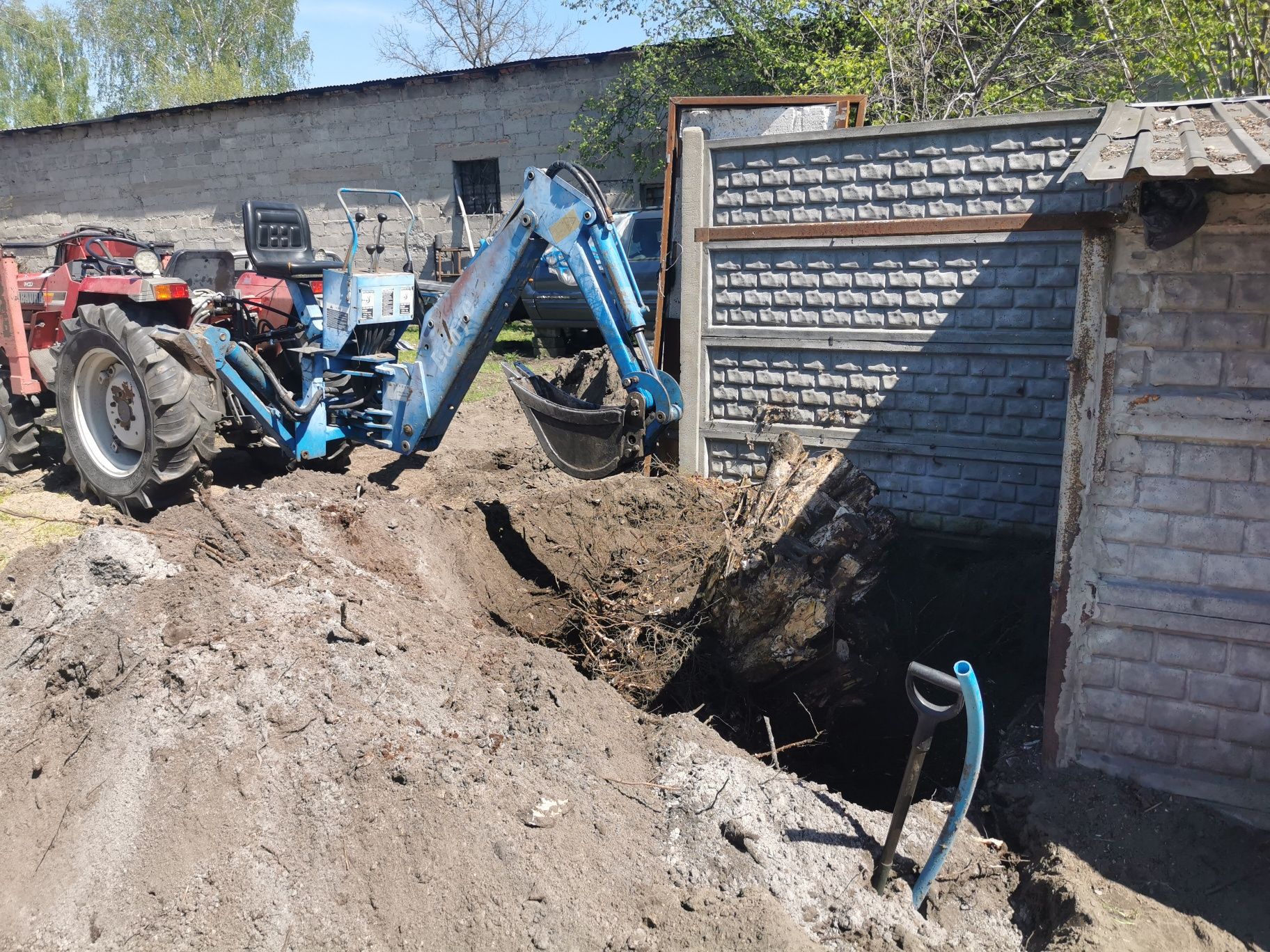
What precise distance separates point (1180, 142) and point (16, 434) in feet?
26.1

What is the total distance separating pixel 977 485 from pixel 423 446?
381 centimetres

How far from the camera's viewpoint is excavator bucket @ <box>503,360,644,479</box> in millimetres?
5156

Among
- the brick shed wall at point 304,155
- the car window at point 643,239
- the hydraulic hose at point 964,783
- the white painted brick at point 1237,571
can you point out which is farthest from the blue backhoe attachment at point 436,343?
the brick shed wall at point 304,155

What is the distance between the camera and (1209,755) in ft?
13.5

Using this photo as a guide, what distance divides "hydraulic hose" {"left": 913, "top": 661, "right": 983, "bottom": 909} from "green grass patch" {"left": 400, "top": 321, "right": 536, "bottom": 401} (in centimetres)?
750

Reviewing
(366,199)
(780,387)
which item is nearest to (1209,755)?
(780,387)

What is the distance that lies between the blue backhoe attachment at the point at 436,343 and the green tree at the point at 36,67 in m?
32.4

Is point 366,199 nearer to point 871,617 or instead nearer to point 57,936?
point 871,617

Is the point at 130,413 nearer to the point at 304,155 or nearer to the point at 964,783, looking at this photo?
the point at 964,783

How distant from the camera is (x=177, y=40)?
112 ft

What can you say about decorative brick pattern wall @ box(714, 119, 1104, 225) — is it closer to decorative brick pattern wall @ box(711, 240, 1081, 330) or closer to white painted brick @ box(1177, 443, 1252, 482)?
decorative brick pattern wall @ box(711, 240, 1081, 330)

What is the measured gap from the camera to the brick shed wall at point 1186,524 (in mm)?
3836

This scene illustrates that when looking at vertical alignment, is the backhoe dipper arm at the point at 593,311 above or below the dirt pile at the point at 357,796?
above

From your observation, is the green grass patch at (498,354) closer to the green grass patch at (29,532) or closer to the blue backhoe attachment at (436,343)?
→ the blue backhoe attachment at (436,343)
